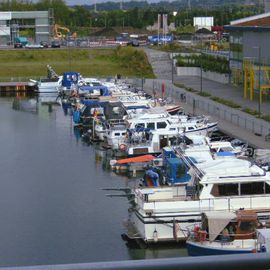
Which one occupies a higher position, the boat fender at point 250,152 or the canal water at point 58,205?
the boat fender at point 250,152

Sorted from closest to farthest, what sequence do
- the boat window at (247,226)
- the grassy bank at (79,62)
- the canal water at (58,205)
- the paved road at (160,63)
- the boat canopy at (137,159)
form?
1. the boat window at (247,226)
2. the canal water at (58,205)
3. the boat canopy at (137,159)
4. the paved road at (160,63)
5. the grassy bank at (79,62)

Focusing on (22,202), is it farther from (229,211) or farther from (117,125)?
(117,125)

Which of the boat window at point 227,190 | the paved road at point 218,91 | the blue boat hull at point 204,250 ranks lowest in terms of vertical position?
the blue boat hull at point 204,250

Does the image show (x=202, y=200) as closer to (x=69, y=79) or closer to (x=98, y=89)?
(x=98, y=89)

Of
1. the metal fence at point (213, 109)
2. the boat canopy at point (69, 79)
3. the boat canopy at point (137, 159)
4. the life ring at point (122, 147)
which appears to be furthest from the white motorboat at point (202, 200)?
the boat canopy at point (69, 79)

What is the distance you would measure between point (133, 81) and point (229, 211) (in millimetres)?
29871

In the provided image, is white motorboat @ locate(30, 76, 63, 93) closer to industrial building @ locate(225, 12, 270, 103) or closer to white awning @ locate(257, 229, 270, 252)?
industrial building @ locate(225, 12, 270, 103)

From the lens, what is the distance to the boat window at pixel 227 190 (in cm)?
1241

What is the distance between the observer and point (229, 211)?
39.8 feet

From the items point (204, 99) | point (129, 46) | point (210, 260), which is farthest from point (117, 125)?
point (129, 46)

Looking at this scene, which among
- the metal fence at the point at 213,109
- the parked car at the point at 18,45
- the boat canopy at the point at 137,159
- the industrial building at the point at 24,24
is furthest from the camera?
the industrial building at the point at 24,24

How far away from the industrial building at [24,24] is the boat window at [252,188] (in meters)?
53.7

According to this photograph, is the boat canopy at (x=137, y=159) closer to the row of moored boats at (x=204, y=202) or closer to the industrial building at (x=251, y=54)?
the row of moored boats at (x=204, y=202)

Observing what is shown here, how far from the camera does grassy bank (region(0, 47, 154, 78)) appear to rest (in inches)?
1922
